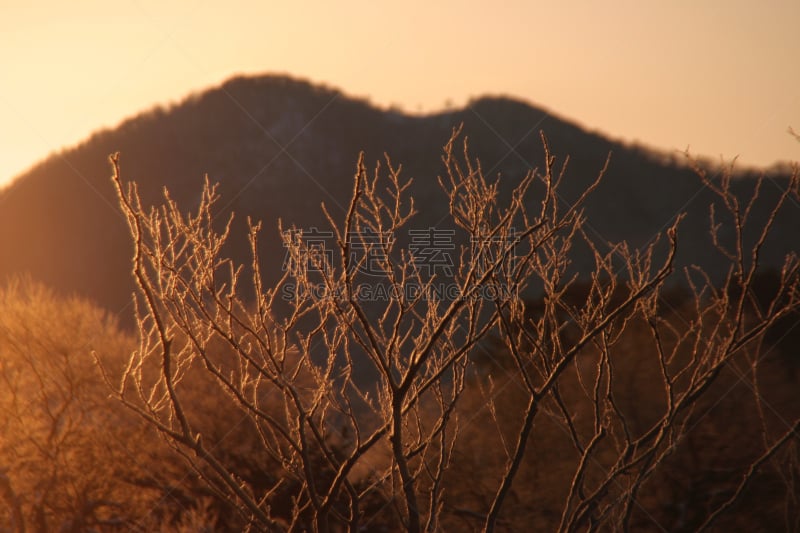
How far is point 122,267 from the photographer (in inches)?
2077

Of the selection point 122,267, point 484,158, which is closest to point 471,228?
point 484,158

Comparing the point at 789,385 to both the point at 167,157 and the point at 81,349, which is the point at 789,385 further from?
the point at 167,157

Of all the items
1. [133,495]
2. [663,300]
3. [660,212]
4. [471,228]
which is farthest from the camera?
[660,212]

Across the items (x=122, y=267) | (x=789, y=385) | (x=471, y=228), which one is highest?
(x=471, y=228)

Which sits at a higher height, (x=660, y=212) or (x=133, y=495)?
(x=660, y=212)

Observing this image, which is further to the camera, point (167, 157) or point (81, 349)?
point (167, 157)

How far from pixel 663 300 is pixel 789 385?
243cm

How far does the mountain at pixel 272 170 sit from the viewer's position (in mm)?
43438

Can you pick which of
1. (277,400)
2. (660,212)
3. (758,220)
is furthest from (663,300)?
(660,212)

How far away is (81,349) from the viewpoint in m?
14.7

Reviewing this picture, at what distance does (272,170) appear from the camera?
59969 millimetres

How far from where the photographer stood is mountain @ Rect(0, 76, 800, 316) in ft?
143

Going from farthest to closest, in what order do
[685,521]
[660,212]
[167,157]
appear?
A: [167,157] < [660,212] < [685,521]

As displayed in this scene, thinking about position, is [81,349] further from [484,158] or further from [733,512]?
[484,158]
